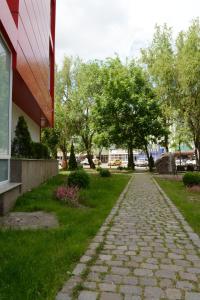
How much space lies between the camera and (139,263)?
488cm

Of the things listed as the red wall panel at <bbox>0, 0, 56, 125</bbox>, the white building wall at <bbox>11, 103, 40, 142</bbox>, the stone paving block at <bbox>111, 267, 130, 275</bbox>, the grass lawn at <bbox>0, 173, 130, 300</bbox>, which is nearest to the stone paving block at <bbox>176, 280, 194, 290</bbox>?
the stone paving block at <bbox>111, 267, 130, 275</bbox>

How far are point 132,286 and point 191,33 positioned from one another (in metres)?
31.5

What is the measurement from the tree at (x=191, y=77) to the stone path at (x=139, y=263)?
23.5 meters

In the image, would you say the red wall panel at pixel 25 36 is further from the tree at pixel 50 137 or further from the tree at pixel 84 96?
the tree at pixel 50 137

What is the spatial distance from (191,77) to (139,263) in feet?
88.4

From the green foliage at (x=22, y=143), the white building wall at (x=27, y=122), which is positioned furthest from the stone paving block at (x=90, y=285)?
the white building wall at (x=27, y=122)

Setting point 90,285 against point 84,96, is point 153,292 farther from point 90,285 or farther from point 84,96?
point 84,96

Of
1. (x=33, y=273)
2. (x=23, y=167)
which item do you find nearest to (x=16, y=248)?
(x=33, y=273)

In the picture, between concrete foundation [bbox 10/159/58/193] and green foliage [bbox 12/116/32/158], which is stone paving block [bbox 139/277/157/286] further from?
green foliage [bbox 12/116/32/158]

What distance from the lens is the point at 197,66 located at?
96.3 feet

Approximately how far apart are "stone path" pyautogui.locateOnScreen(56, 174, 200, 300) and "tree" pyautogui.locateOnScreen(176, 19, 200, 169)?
927 inches

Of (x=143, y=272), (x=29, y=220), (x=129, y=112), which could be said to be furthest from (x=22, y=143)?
(x=129, y=112)

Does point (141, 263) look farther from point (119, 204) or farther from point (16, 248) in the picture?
point (119, 204)

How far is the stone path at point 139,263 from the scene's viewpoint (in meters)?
3.85
